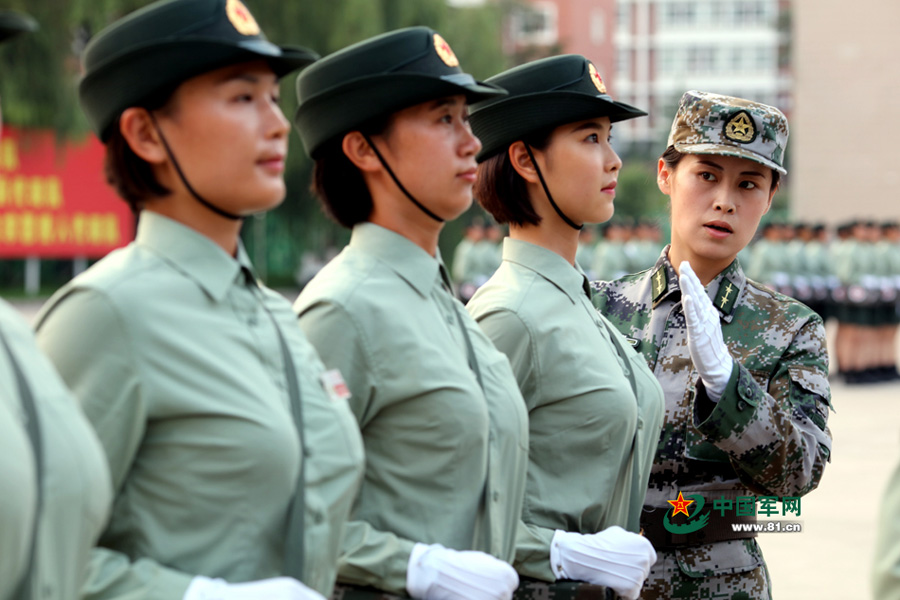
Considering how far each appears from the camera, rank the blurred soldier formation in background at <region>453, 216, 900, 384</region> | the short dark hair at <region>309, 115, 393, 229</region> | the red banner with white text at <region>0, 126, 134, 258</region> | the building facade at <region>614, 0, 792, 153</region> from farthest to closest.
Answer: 1. the building facade at <region>614, 0, 792, 153</region>
2. the red banner with white text at <region>0, 126, 134, 258</region>
3. the blurred soldier formation in background at <region>453, 216, 900, 384</region>
4. the short dark hair at <region>309, 115, 393, 229</region>

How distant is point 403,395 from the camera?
210 cm

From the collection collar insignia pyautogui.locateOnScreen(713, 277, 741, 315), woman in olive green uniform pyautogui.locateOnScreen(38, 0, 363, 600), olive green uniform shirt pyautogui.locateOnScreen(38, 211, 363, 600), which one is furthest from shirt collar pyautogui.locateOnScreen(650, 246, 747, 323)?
olive green uniform shirt pyautogui.locateOnScreen(38, 211, 363, 600)

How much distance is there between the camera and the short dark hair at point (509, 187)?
2.71 m

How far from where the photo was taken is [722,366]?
2.70 metres

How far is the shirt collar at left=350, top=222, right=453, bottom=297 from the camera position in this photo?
2266 mm

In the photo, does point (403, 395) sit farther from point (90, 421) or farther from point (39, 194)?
point (39, 194)

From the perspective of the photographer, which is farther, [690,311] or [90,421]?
[690,311]

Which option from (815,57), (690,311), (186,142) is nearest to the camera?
(186,142)

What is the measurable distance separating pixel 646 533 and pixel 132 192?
1.66 m

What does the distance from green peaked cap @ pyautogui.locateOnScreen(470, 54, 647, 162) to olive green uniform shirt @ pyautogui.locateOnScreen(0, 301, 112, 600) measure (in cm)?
141

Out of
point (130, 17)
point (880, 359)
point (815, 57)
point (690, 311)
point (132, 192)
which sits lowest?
point (880, 359)

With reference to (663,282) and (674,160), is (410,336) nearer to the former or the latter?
(663,282)

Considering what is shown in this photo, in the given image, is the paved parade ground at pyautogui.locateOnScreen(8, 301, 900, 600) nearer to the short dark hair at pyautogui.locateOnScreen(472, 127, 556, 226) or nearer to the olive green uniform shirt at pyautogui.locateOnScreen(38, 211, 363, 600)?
the short dark hair at pyautogui.locateOnScreen(472, 127, 556, 226)

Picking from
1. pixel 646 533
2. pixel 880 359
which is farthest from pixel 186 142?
pixel 880 359
